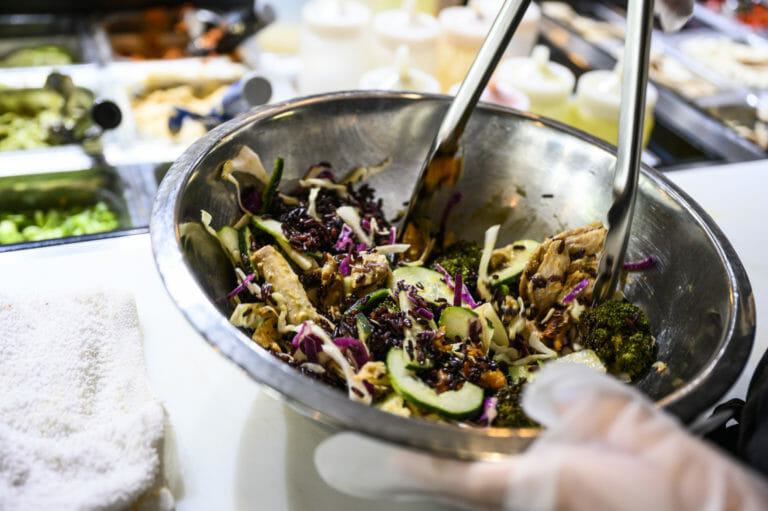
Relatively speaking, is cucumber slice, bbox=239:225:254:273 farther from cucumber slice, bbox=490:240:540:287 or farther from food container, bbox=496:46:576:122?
food container, bbox=496:46:576:122

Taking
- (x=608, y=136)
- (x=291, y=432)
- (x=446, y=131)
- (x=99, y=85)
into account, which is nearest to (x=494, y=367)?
(x=291, y=432)

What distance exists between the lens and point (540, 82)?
2.24 meters

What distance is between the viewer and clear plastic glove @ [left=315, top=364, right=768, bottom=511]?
Answer: 1.90ft

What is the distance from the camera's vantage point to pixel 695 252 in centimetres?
114

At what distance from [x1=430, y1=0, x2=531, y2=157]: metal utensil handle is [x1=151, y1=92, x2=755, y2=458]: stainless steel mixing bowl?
17cm

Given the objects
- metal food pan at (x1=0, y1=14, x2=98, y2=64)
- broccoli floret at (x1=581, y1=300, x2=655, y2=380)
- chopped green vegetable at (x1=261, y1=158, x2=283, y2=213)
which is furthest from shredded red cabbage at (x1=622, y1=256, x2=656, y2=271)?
metal food pan at (x1=0, y1=14, x2=98, y2=64)

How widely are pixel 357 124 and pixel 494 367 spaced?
0.65 m

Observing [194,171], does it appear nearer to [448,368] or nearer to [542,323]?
[448,368]

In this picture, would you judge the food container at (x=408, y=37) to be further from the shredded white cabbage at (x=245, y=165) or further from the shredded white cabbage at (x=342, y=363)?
the shredded white cabbage at (x=342, y=363)

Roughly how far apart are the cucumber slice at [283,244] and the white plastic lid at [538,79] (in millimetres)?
1354

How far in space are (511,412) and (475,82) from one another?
628 mm

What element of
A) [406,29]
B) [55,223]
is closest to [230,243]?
[55,223]

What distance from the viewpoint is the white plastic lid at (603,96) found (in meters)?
2.20

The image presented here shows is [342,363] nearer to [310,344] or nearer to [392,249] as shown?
[310,344]
